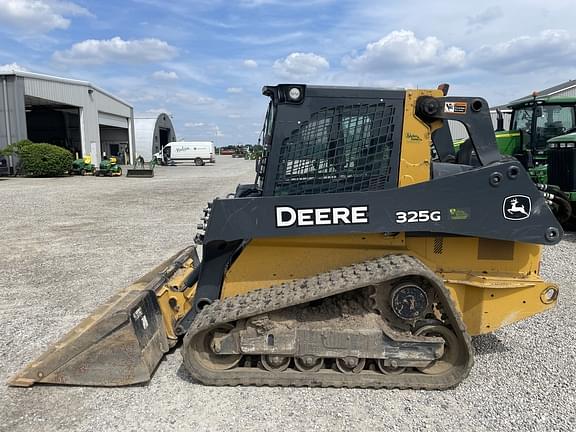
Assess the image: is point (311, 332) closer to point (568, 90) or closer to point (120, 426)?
point (120, 426)

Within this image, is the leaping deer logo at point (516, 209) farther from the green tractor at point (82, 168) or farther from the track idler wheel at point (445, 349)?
the green tractor at point (82, 168)

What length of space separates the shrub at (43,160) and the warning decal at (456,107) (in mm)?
28104

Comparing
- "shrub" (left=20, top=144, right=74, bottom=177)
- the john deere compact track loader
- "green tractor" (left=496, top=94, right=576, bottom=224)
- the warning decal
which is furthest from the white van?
the warning decal

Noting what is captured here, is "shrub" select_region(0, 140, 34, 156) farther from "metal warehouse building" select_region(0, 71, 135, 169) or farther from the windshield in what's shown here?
the windshield

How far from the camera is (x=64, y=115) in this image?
41.8m

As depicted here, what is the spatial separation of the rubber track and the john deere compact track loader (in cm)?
1

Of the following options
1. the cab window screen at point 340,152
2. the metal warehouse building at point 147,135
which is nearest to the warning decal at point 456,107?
the cab window screen at point 340,152

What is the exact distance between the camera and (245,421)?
3.34 meters

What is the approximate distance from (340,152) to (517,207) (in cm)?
140

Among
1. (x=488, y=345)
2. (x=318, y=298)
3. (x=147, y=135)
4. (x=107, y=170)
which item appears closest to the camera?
(x=318, y=298)

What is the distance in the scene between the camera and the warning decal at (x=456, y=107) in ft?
12.5

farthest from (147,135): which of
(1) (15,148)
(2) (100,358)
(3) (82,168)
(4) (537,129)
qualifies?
(2) (100,358)

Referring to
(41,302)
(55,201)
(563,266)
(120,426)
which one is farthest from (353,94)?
(55,201)

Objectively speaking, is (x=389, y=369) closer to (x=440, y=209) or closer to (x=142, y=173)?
(x=440, y=209)
